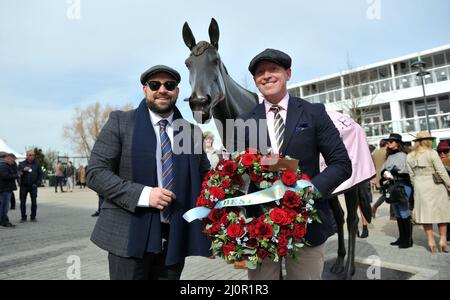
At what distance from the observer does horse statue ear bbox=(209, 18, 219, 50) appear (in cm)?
328

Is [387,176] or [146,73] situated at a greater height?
[146,73]

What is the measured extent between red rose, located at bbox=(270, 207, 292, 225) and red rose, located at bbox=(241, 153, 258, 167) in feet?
0.99

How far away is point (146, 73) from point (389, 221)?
8.17 metres

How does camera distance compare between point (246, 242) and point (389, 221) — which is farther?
point (389, 221)

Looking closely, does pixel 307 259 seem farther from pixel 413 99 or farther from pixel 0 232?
pixel 413 99

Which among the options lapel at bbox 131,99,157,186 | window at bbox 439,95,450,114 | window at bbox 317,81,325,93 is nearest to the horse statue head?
lapel at bbox 131,99,157,186

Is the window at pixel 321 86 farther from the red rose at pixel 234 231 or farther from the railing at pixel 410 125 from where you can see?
the red rose at pixel 234 231

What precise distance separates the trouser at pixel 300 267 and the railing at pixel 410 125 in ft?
85.9

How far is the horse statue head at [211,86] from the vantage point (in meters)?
Result: 2.82

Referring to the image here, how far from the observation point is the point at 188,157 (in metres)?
2.19

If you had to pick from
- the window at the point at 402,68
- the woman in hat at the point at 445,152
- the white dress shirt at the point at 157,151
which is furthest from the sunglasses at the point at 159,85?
the window at the point at 402,68
